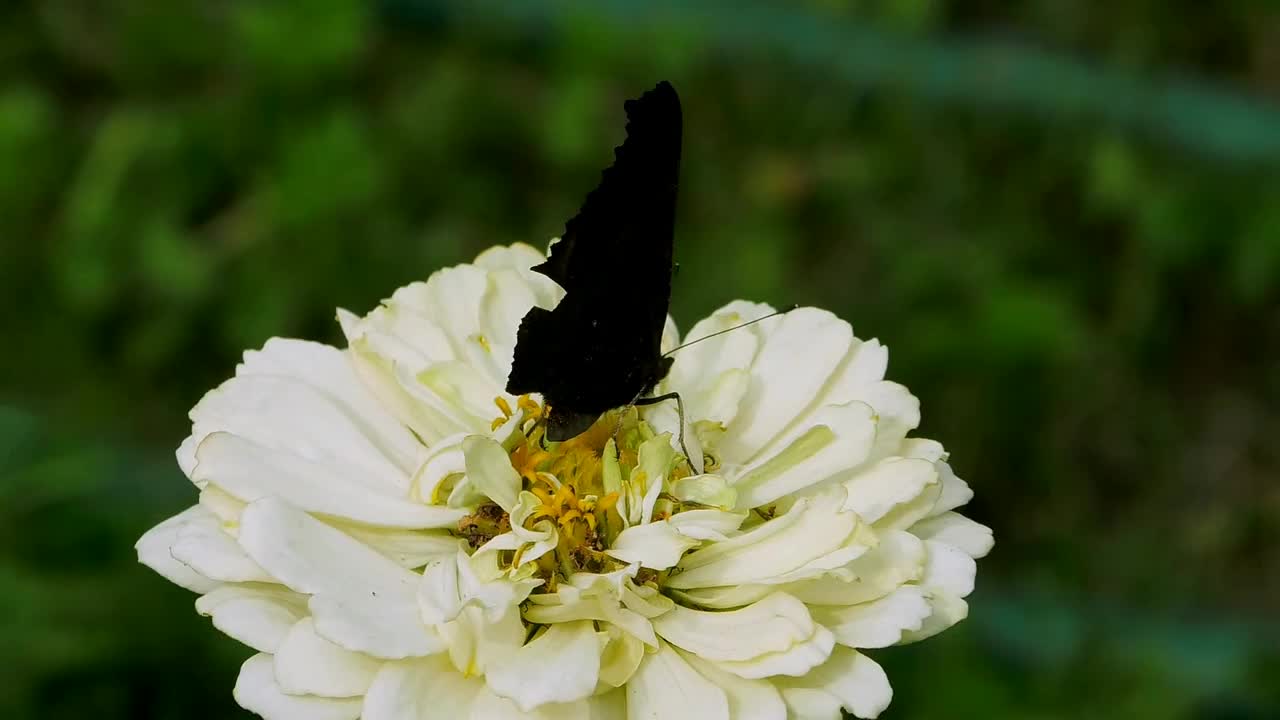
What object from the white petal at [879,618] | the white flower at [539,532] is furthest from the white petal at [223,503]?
the white petal at [879,618]

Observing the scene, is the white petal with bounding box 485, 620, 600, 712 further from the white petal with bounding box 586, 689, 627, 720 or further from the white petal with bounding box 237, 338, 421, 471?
the white petal with bounding box 237, 338, 421, 471

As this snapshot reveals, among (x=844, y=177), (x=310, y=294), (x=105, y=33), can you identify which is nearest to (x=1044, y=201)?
(x=844, y=177)

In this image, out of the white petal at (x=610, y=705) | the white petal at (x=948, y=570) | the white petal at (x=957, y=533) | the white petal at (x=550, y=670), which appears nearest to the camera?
the white petal at (x=550, y=670)

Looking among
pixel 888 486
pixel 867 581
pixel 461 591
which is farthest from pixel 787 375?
pixel 461 591

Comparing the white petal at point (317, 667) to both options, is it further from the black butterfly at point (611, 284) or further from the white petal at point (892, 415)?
the white petal at point (892, 415)

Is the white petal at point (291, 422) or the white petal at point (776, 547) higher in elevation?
the white petal at point (291, 422)

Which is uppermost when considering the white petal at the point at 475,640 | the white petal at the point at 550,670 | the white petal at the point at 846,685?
the white petal at the point at 475,640
